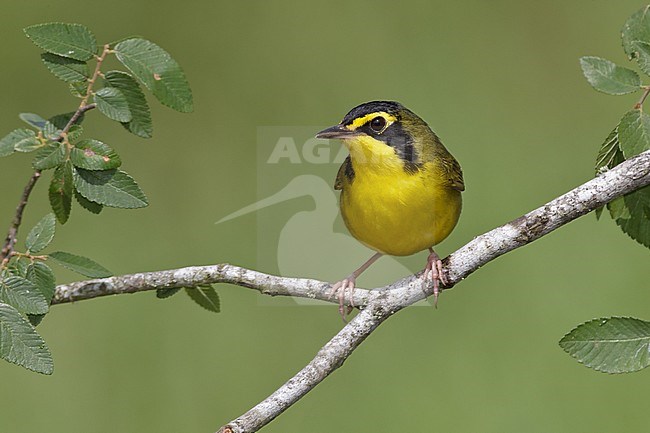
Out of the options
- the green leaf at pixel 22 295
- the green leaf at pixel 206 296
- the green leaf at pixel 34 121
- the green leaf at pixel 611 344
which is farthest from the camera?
the green leaf at pixel 206 296

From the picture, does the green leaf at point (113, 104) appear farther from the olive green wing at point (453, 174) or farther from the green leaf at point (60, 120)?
the olive green wing at point (453, 174)

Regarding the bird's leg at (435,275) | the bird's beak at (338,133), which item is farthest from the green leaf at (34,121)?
the bird's leg at (435,275)

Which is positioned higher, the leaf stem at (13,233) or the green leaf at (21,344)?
the leaf stem at (13,233)

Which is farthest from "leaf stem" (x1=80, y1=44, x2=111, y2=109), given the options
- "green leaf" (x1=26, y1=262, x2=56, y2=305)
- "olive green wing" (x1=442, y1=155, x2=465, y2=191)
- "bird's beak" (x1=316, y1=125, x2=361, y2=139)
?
"olive green wing" (x1=442, y1=155, x2=465, y2=191)

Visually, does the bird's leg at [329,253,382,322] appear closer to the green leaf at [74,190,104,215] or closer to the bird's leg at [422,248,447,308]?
the bird's leg at [422,248,447,308]

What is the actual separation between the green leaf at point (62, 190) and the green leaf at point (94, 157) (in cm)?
2

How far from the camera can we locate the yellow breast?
1.29m

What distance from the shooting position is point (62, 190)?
3.69 ft

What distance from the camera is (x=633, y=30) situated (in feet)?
3.81

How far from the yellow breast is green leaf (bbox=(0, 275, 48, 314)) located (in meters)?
0.47

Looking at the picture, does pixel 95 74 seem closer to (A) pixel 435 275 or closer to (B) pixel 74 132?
(B) pixel 74 132

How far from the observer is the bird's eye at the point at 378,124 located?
1301 millimetres

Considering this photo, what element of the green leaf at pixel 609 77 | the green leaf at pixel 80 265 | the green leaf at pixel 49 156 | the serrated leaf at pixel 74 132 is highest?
the green leaf at pixel 609 77

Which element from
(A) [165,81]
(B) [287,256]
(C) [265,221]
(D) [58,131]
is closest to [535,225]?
(A) [165,81]
